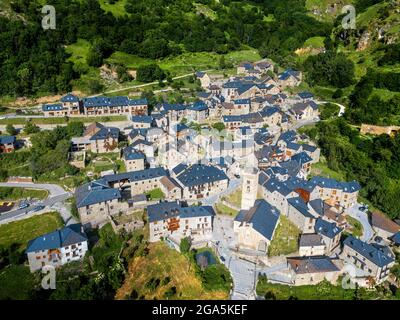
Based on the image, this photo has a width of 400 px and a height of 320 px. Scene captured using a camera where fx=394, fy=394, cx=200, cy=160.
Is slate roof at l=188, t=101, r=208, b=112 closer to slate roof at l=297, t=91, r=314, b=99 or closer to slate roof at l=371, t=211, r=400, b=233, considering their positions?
slate roof at l=297, t=91, r=314, b=99

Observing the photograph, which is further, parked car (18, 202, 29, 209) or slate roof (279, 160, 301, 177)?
slate roof (279, 160, 301, 177)

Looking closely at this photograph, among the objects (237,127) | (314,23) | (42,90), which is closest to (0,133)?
(42,90)

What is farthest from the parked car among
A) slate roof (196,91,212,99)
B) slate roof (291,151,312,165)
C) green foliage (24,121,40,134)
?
slate roof (196,91,212,99)

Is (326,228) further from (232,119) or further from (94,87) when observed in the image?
(94,87)

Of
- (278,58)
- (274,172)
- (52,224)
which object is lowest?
(52,224)

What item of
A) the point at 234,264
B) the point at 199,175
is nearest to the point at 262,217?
the point at 234,264

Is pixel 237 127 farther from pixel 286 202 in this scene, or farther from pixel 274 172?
pixel 286 202
